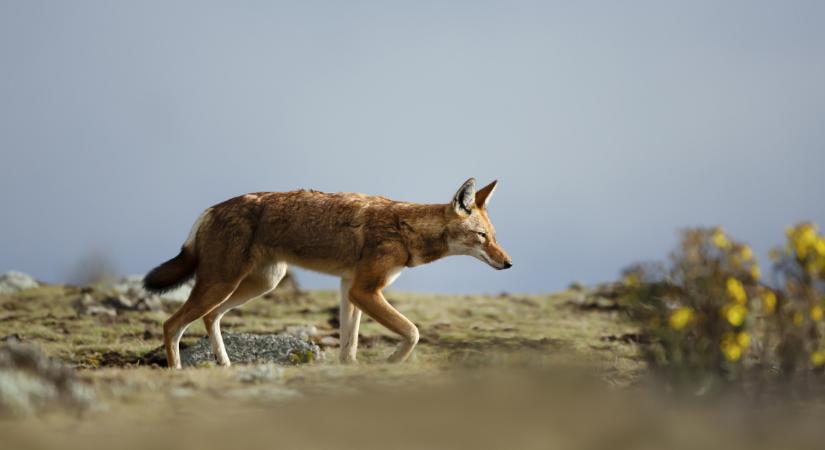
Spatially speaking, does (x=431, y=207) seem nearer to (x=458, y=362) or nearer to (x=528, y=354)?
(x=458, y=362)

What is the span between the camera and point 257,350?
1471cm

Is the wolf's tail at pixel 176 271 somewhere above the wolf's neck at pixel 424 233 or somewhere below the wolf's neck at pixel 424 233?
below

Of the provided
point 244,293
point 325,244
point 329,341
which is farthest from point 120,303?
point 325,244

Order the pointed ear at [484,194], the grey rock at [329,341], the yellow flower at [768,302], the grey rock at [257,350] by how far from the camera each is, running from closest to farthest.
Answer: the yellow flower at [768,302]
the pointed ear at [484,194]
the grey rock at [257,350]
the grey rock at [329,341]

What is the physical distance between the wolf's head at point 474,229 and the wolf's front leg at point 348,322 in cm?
160

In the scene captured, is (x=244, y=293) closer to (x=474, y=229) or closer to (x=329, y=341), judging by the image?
(x=474, y=229)

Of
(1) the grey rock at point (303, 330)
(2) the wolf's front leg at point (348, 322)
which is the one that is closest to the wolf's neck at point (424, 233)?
(2) the wolf's front leg at point (348, 322)

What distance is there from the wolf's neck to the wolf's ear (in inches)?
9.5

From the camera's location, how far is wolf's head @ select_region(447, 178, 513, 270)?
43.3 feet

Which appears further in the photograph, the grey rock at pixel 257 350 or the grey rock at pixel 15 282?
the grey rock at pixel 15 282

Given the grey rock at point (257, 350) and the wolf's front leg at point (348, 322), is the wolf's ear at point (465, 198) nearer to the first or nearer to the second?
the wolf's front leg at point (348, 322)

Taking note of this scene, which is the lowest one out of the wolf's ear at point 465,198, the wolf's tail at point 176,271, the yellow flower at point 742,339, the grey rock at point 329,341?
the yellow flower at point 742,339

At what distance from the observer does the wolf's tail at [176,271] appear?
14.0 m

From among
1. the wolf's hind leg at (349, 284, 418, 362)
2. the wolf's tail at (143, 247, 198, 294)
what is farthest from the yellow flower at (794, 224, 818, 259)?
the wolf's tail at (143, 247, 198, 294)
